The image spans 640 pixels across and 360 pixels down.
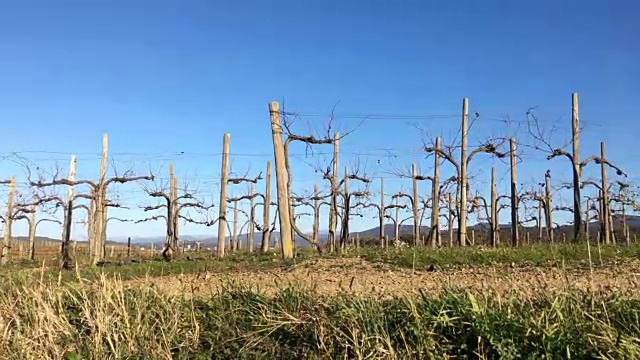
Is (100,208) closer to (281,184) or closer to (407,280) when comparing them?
(281,184)

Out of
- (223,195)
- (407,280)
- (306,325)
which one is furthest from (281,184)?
(306,325)

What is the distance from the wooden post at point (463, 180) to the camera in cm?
1476

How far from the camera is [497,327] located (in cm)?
380

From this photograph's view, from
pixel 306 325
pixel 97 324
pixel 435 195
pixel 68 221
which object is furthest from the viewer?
pixel 68 221

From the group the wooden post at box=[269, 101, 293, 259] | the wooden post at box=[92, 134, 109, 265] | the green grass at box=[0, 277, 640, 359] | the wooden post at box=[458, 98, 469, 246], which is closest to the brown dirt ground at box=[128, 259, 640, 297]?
the green grass at box=[0, 277, 640, 359]

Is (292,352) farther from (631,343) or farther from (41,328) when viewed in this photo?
(41,328)

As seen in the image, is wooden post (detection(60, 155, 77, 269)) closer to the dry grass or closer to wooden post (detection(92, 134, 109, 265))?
wooden post (detection(92, 134, 109, 265))

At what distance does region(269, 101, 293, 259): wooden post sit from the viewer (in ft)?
42.0

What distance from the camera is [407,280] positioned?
740cm

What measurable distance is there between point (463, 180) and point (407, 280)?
819cm

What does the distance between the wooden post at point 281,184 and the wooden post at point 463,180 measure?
4.92m

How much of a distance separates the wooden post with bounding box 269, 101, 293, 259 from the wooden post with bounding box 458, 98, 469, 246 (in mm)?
4915

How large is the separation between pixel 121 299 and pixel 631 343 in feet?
15.3

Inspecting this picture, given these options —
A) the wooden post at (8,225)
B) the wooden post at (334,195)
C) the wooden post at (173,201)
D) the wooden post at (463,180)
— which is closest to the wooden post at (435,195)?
the wooden post at (463,180)
